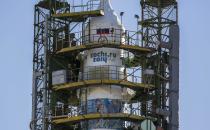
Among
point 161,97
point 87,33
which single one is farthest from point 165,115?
point 87,33

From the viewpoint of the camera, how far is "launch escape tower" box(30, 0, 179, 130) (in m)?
164

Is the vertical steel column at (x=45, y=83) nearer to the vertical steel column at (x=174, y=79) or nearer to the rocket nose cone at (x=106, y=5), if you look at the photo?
the rocket nose cone at (x=106, y=5)

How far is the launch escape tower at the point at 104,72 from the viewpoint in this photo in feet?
537

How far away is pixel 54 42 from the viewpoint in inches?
6752

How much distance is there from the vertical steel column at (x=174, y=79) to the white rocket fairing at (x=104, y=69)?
6.56 meters

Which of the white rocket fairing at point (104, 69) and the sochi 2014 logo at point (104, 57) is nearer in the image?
the white rocket fairing at point (104, 69)

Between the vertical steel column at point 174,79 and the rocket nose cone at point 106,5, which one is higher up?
the rocket nose cone at point 106,5

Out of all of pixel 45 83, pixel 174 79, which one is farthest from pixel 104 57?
pixel 174 79

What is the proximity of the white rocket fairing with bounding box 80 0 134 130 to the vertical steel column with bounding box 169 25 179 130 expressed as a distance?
21.5 feet

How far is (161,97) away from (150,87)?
274 cm

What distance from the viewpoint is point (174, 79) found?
554 feet

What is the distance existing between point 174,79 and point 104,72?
925 cm

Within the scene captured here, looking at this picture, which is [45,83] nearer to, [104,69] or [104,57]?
[104,69]

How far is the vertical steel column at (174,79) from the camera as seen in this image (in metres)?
168
